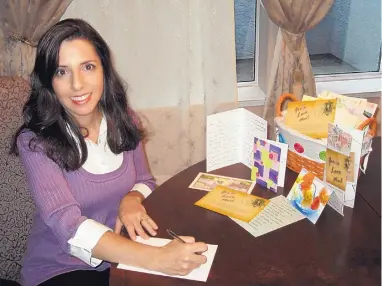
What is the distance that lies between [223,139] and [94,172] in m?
0.43

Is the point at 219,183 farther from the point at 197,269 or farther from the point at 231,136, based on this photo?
the point at 197,269

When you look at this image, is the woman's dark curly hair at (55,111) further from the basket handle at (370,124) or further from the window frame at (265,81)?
the window frame at (265,81)

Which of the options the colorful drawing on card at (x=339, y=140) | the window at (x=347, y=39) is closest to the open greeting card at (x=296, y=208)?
the colorful drawing on card at (x=339, y=140)

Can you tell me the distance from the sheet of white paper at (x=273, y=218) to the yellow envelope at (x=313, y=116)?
266mm

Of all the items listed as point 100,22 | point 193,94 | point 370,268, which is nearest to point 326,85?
point 193,94

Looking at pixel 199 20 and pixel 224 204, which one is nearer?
pixel 224 204

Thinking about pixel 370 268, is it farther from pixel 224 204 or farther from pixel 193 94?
pixel 193 94

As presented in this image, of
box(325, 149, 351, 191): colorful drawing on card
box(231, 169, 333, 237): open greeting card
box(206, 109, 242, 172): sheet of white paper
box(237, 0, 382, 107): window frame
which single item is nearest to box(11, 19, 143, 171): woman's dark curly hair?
box(206, 109, 242, 172): sheet of white paper

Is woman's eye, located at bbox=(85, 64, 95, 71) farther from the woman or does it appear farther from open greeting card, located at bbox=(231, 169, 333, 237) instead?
open greeting card, located at bbox=(231, 169, 333, 237)

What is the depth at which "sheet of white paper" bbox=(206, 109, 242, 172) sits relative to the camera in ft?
5.17

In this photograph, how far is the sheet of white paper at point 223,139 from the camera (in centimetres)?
158

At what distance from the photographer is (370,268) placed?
111cm

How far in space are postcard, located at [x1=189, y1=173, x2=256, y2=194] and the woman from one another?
0.19 m

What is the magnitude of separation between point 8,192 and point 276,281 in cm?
90
